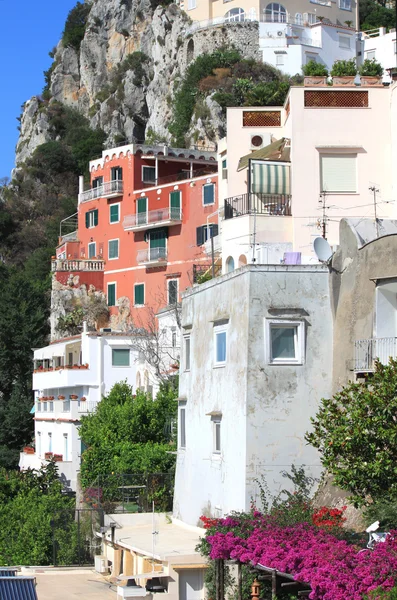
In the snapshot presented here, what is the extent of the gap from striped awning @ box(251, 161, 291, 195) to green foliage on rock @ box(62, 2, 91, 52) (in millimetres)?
84596

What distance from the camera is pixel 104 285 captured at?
63.9 m

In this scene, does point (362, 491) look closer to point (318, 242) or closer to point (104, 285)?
point (318, 242)

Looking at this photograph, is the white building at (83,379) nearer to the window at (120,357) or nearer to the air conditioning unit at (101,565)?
the window at (120,357)

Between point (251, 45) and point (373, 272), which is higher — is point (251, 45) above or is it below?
above

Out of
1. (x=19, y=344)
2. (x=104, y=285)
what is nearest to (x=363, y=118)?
(x=104, y=285)

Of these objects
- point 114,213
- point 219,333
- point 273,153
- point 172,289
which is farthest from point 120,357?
point 219,333

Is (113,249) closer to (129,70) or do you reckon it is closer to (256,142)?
(256,142)

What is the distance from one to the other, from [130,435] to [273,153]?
37.0 ft

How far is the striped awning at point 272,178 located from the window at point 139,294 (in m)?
29.8

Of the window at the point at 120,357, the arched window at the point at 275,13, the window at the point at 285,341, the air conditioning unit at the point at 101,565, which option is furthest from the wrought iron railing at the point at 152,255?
the window at the point at 285,341

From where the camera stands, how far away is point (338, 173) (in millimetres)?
31469

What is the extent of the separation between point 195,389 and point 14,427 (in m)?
35.2

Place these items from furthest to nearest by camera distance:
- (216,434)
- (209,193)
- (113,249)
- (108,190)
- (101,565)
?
(108,190)
(113,249)
(209,193)
(101,565)
(216,434)

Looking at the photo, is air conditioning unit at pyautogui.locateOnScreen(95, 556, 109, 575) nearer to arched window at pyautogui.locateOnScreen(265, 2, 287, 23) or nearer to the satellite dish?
the satellite dish
